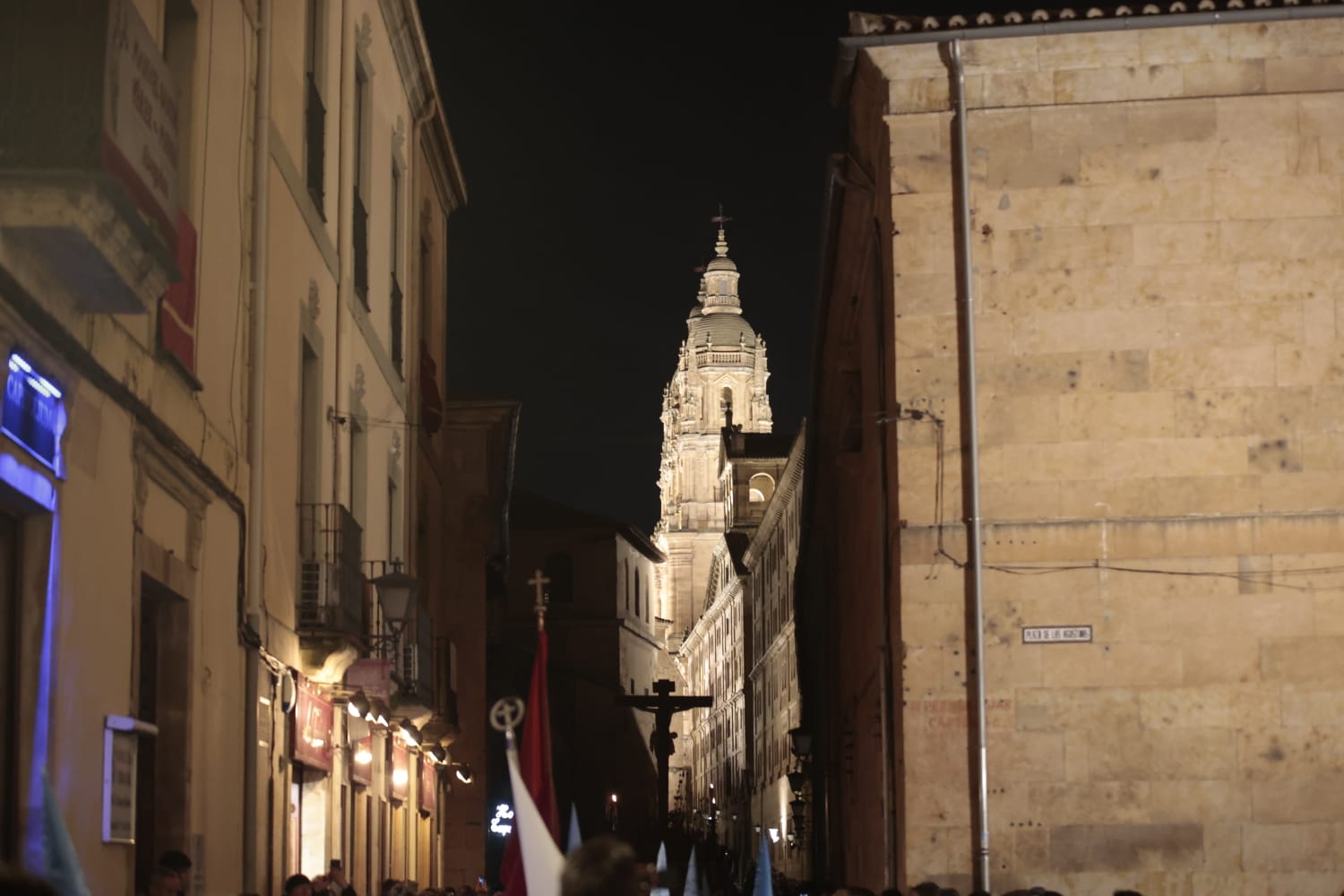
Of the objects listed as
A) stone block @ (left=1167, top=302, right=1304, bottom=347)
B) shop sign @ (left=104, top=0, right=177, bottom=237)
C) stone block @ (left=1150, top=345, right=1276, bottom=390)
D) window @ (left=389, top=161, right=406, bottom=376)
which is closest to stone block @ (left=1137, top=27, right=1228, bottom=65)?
stone block @ (left=1167, top=302, right=1304, bottom=347)

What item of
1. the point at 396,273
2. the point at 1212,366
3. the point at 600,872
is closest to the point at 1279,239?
the point at 1212,366

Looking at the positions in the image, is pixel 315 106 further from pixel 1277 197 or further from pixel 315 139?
pixel 1277 197

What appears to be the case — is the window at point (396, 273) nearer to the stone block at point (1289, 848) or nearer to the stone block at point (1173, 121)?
the stone block at point (1173, 121)

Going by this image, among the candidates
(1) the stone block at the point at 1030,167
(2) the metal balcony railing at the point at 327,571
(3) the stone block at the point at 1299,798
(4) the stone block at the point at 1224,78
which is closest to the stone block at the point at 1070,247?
(1) the stone block at the point at 1030,167

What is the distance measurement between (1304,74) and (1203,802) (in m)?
6.41

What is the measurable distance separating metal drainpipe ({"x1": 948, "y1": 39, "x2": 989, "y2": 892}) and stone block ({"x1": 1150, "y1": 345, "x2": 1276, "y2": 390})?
1621 millimetres

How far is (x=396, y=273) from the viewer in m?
26.8

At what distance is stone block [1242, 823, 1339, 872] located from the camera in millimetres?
17750

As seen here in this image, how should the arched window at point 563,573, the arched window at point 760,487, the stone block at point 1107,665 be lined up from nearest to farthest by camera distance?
the stone block at point 1107,665 < the arched window at point 563,573 < the arched window at point 760,487

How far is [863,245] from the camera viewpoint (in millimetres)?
23250

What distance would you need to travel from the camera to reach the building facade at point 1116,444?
1802 centimetres

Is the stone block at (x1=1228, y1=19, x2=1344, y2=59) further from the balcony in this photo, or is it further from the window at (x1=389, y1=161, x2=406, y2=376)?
the balcony

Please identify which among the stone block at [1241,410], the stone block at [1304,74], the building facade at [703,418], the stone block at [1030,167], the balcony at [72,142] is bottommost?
the balcony at [72,142]

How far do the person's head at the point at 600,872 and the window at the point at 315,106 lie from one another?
48.2 ft
